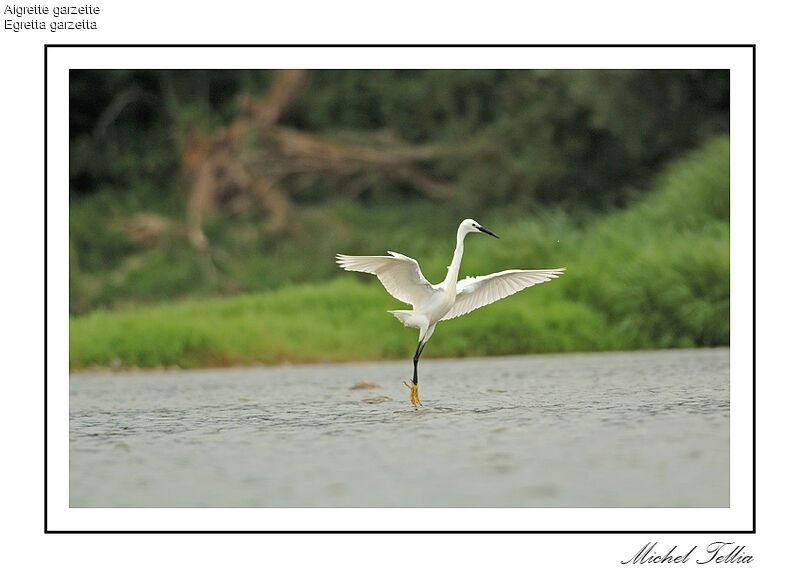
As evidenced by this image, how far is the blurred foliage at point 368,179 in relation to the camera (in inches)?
689

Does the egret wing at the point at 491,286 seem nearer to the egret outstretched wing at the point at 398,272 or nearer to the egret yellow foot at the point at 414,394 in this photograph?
the egret outstretched wing at the point at 398,272

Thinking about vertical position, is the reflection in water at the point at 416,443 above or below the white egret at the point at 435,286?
below

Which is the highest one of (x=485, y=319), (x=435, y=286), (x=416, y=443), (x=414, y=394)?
(x=435, y=286)

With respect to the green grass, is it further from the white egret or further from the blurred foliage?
the white egret

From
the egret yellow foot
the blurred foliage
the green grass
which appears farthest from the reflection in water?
the blurred foliage

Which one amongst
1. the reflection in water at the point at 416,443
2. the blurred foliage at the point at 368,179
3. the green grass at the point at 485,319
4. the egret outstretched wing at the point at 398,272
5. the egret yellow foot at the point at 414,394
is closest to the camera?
the reflection in water at the point at 416,443

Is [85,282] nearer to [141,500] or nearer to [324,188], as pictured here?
[324,188]

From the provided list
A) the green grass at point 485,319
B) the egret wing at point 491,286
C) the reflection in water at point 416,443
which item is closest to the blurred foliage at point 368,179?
the green grass at point 485,319

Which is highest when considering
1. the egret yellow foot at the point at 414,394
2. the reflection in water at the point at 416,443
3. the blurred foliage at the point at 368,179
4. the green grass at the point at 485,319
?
the blurred foliage at the point at 368,179

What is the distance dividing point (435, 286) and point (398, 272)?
0.37 m

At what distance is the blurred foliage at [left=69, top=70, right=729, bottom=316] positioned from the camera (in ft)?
57.4

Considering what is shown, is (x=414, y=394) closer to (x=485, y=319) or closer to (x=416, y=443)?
(x=416, y=443)

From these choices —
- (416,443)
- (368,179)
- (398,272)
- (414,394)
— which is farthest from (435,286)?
(368,179)

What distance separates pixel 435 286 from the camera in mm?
7242
